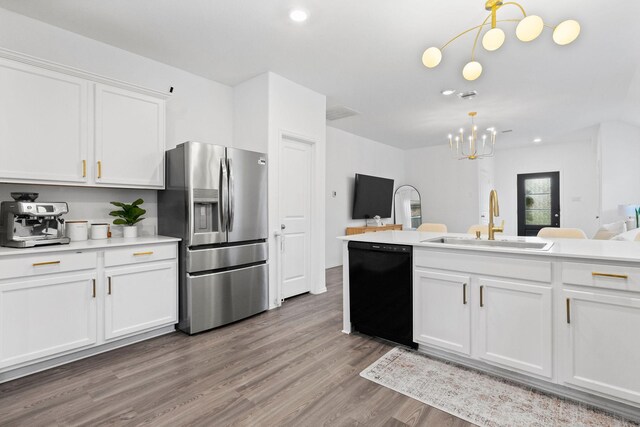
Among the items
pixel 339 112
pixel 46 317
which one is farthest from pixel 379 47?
pixel 46 317

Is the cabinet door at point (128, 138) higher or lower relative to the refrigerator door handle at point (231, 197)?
higher

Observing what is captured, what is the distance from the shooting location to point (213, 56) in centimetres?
330

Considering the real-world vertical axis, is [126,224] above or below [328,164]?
below

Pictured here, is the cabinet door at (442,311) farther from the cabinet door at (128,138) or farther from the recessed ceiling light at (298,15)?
the cabinet door at (128,138)

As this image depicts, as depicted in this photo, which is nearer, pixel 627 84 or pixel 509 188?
pixel 627 84

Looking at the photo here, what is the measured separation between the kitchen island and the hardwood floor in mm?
589

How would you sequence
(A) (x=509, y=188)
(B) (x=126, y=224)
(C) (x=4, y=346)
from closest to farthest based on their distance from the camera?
(C) (x=4, y=346) → (B) (x=126, y=224) → (A) (x=509, y=188)

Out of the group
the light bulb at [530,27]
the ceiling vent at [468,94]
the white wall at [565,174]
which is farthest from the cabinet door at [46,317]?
the white wall at [565,174]

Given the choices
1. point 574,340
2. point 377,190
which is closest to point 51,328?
point 574,340

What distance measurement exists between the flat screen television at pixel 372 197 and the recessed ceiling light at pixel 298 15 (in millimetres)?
4048

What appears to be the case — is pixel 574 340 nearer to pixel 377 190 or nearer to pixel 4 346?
pixel 4 346

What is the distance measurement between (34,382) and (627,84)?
6704mm

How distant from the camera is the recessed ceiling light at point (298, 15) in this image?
2547 millimetres

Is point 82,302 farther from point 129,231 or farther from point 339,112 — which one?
point 339,112
